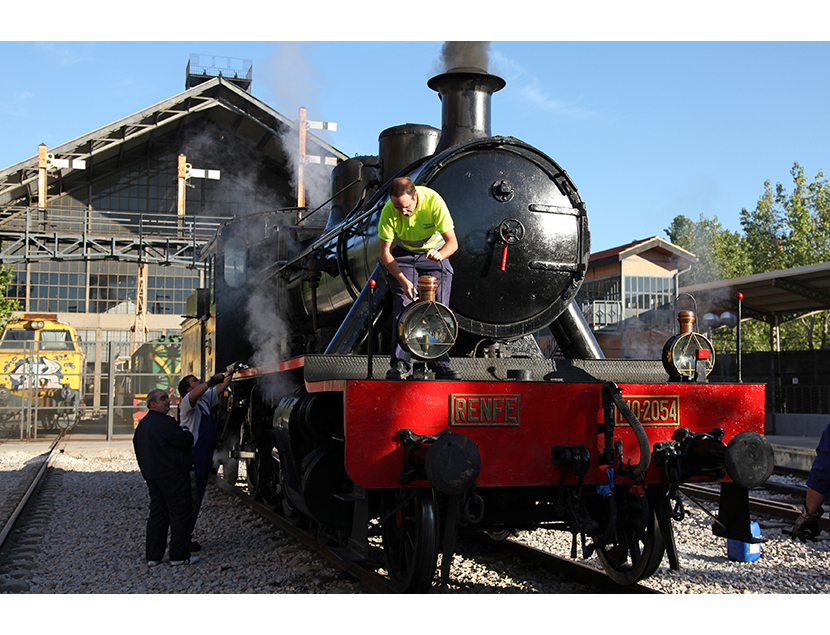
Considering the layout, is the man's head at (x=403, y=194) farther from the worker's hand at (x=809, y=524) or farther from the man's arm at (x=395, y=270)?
the worker's hand at (x=809, y=524)

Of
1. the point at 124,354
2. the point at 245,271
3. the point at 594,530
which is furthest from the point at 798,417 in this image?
the point at 124,354

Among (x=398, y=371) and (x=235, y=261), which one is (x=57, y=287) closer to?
(x=235, y=261)

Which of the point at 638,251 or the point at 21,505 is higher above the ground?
the point at 638,251

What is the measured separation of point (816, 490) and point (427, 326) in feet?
7.61

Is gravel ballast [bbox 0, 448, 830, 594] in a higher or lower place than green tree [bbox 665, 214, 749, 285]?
lower

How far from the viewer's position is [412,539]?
3.67m

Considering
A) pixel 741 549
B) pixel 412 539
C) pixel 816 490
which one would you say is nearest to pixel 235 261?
pixel 412 539

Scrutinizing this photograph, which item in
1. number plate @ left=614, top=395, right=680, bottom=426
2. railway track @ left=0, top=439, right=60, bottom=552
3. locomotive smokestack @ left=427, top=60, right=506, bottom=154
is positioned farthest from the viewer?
railway track @ left=0, top=439, right=60, bottom=552

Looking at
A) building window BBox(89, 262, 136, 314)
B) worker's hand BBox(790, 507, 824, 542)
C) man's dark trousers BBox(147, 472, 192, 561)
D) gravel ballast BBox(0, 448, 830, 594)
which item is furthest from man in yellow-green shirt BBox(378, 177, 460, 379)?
building window BBox(89, 262, 136, 314)

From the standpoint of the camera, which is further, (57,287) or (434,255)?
(57,287)

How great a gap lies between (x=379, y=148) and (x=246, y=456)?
308 centimetres

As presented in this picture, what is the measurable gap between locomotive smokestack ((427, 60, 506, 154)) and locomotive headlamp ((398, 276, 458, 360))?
1698 millimetres

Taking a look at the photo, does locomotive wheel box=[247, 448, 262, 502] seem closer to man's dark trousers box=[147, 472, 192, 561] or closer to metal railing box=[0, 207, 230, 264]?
man's dark trousers box=[147, 472, 192, 561]

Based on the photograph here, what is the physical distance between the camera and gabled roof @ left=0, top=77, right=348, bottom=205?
79.4 feet
